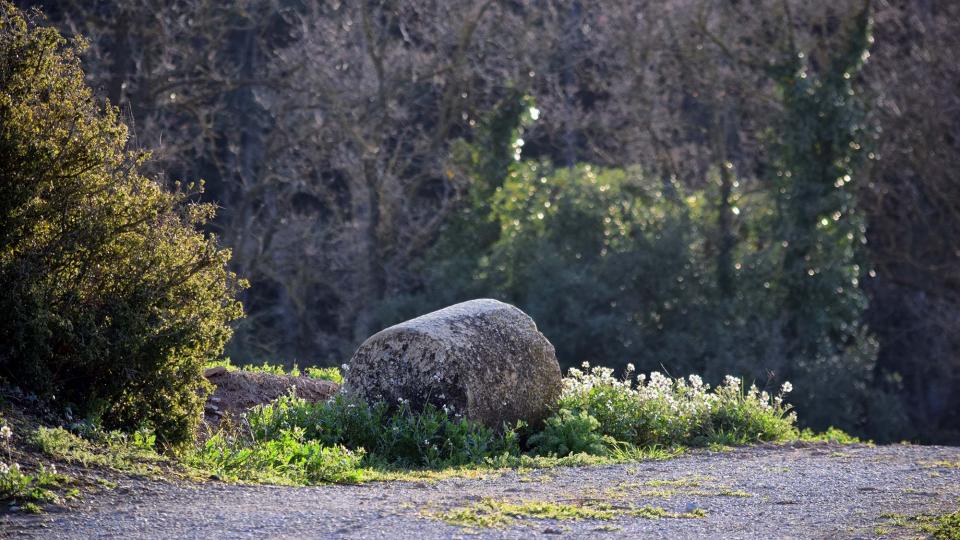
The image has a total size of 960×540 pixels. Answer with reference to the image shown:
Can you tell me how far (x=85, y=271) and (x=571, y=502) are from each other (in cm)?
333

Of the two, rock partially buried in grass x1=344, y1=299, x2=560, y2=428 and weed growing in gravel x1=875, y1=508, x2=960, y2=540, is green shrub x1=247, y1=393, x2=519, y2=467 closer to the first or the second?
rock partially buried in grass x1=344, y1=299, x2=560, y2=428

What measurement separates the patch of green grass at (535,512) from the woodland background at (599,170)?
1323cm

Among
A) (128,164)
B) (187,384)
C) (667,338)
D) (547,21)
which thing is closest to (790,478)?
(187,384)

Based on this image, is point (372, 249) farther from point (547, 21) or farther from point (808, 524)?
point (808, 524)

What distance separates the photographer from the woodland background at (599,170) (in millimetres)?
20359

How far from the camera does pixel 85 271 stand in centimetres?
Answer: 736

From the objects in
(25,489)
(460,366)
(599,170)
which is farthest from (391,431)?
(599,170)

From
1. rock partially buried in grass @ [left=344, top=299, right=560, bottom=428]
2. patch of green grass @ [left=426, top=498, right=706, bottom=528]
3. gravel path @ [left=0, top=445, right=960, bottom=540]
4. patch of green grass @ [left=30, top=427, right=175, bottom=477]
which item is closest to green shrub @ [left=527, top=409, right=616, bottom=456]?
rock partially buried in grass @ [left=344, top=299, right=560, bottom=428]

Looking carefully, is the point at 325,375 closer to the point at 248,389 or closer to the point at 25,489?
the point at 248,389

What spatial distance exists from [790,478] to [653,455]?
1.49 meters

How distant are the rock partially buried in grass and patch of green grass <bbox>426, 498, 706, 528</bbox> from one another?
2547 mm

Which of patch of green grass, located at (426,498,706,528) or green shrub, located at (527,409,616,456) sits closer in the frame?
patch of green grass, located at (426,498,706,528)

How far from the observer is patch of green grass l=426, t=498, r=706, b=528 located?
19.6 feet

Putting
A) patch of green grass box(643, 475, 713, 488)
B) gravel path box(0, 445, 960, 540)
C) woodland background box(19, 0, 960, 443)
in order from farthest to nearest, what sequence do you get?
woodland background box(19, 0, 960, 443) < patch of green grass box(643, 475, 713, 488) < gravel path box(0, 445, 960, 540)
